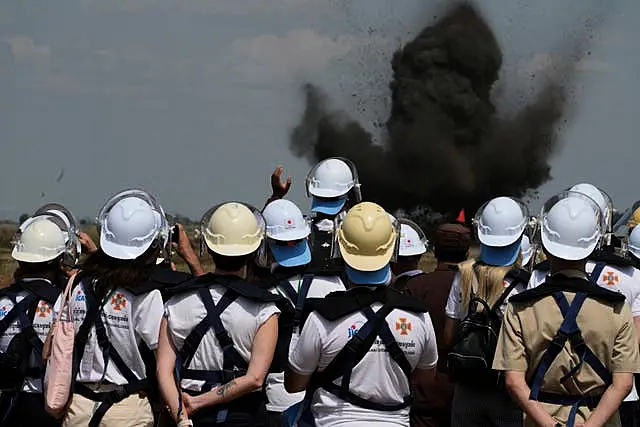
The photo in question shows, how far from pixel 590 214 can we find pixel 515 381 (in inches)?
44.4

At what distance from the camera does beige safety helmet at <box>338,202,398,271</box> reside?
20.1 ft

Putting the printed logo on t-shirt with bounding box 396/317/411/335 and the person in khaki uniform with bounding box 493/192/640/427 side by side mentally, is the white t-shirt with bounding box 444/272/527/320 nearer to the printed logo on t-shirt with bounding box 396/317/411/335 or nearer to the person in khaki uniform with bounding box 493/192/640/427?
the person in khaki uniform with bounding box 493/192/640/427

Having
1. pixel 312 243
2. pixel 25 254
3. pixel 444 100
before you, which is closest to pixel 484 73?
pixel 444 100

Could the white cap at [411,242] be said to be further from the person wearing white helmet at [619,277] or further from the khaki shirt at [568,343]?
the khaki shirt at [568,343]

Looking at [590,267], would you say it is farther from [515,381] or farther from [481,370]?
[515,381]

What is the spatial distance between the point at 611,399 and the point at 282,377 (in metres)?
2.56

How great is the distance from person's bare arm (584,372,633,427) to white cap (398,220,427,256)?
3374 mm

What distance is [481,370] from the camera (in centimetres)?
704

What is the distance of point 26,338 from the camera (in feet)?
23.9

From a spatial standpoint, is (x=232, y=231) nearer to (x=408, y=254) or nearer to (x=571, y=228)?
(x=571, y=228)

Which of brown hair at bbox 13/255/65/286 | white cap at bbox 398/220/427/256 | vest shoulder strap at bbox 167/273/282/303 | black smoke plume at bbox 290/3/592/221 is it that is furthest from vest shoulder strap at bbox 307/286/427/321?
black smoke plume at bbox 290/3/592/221

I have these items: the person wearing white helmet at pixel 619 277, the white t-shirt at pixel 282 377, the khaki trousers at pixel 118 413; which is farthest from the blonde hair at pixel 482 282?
the khaki trousers at pixel 118 413

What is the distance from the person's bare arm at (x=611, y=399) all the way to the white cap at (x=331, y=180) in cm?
491

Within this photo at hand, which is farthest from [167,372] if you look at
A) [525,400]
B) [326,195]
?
[326,195]
